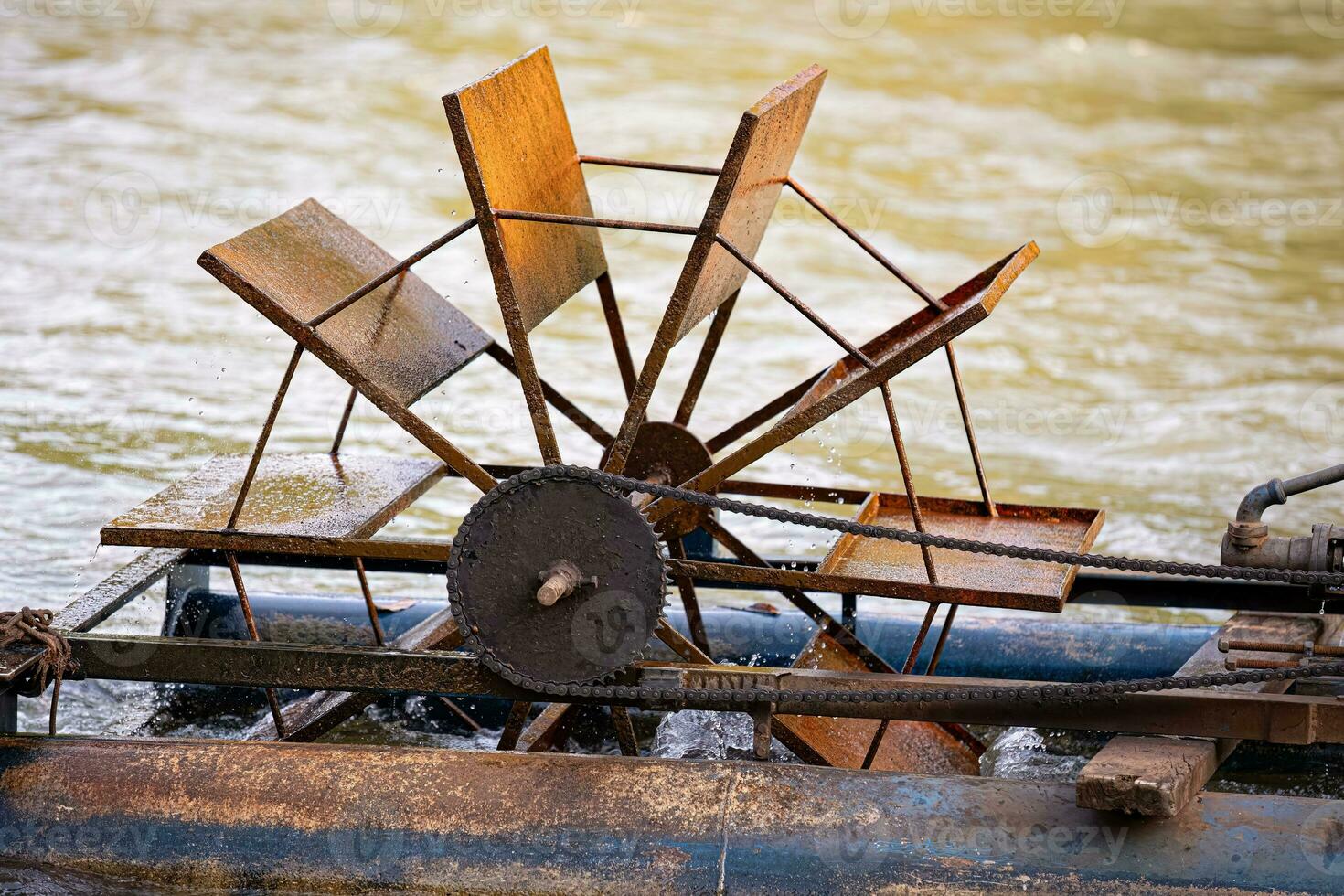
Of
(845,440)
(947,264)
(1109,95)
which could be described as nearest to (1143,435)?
(845,440)

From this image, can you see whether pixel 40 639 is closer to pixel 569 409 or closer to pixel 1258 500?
pixel 569 409

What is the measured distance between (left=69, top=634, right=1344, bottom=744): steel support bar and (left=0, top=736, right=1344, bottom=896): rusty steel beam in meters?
0.18

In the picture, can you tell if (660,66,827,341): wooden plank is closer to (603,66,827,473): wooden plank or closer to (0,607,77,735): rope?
(603,66,827,473): wooden plank

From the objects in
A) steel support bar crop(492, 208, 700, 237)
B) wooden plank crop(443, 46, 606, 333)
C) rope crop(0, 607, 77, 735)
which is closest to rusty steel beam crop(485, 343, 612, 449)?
wooden plank crop(443, 46, 606, 333)

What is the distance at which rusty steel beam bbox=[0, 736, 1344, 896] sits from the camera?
3.86 metres

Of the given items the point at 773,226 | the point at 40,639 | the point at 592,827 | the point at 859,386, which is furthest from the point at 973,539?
the point at 773,226

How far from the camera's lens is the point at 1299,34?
82.5 ft

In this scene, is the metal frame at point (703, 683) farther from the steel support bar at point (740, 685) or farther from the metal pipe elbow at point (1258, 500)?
the metal pipe elbow at point (1258, 500)

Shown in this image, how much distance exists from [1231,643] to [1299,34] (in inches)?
922

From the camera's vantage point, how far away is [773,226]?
15703mm

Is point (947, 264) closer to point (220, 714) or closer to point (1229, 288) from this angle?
point (1229, 288)

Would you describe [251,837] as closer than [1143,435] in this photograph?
Yes

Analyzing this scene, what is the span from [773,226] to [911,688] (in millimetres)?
11853

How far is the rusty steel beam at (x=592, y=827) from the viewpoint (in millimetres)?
3857
